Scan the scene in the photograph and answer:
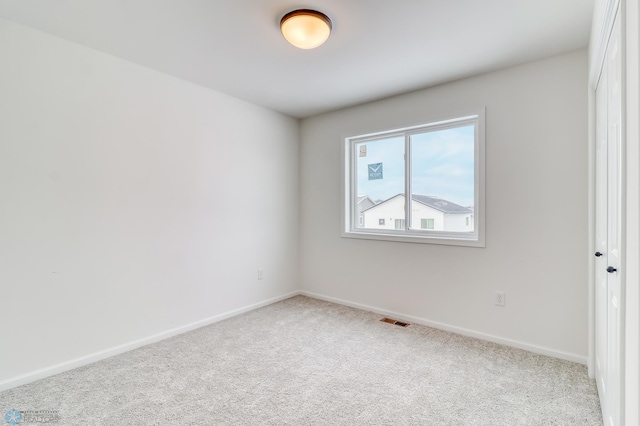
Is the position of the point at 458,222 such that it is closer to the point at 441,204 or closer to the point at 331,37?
the point at 441,204

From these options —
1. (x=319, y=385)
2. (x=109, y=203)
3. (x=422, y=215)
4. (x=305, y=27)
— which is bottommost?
(x=319, y=385)

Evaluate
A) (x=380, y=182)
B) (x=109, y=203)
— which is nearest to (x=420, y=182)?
(x=380, y=182)

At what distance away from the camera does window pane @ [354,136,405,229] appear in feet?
11.6

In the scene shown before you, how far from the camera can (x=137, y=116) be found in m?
2.71

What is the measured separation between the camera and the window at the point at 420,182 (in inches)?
118

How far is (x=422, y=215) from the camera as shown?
3354mm

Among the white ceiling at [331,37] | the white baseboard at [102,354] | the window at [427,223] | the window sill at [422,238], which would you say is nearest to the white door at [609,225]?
the white ceiling at [331,37]

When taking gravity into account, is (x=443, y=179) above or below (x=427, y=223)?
above

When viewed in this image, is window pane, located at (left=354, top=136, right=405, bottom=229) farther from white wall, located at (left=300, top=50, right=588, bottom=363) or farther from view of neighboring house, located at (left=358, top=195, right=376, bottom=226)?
white wall, located at (left=300, top=50, right=588, bottom=363)

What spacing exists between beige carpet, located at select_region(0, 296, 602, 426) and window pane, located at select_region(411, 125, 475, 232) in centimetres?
113

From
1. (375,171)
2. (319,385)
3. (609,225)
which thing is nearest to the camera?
(609,225)

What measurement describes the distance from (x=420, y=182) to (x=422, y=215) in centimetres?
35

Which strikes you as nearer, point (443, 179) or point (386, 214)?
point (443, 179)

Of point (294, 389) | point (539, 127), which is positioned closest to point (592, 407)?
point (294, 389)
